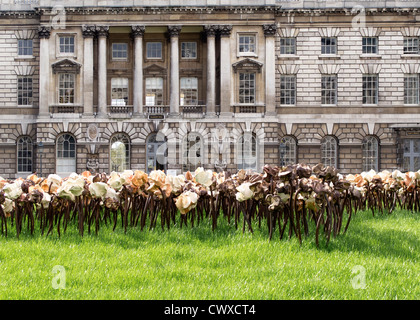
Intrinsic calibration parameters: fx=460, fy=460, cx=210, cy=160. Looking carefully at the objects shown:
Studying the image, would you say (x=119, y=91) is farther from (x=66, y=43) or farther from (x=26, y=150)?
(x=26, y=150)

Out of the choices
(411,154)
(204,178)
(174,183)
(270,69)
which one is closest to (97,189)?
(174,183)

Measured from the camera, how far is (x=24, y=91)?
3841cm

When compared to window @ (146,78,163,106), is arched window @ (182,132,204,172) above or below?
below

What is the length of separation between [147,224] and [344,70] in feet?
110

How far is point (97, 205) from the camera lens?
7.39 meters

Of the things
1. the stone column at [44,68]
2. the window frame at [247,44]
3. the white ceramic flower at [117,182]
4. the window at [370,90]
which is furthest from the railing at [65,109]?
the white ceramic flower at [117,182]

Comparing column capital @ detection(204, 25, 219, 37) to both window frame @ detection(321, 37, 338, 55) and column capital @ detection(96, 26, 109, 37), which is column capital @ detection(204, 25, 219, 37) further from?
window frame @ detection(321, 37, 338, 55)

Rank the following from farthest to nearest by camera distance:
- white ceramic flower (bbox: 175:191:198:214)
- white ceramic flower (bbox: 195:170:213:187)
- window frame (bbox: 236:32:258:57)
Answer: window frame (bbox: 236:32:258:57)
white ceramic flower (bbox: 195:170:213:187)
white ceramic flower (bbox: 175:191:198:214)

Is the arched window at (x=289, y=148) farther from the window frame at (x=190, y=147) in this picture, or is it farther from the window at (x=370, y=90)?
the window at (x=370, y=90)

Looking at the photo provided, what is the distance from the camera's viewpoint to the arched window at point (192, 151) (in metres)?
A: 37.0

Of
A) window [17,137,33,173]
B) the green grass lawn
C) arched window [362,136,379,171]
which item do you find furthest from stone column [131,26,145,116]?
the green grass lawn

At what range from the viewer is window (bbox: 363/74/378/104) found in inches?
1502

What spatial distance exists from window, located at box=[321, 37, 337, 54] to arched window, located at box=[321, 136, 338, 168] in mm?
7147

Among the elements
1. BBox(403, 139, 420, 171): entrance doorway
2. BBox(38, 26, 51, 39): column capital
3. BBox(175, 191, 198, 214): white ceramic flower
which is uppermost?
BBox(38, 26, 51, 39): column capital
